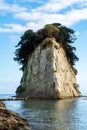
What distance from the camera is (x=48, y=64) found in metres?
115

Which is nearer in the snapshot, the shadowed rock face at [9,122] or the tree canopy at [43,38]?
the shadowed rock face at [9,122]

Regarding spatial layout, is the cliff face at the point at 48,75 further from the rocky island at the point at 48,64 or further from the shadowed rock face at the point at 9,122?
the shadowed rock face at the point at 9,122

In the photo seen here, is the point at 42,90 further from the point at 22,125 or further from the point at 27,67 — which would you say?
the point at 22,125

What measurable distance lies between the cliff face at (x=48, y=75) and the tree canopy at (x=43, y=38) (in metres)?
2.29

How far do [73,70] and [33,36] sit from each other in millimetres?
19315

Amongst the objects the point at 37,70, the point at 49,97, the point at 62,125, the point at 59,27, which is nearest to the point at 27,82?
the point at 37,70

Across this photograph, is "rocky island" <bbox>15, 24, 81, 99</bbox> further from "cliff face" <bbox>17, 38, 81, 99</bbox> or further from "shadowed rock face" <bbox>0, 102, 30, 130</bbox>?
"shadowed rock face" <bbox>0, 102, 30, 130</bbox>

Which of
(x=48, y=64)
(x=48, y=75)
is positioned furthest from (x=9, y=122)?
(x=48, y=64)

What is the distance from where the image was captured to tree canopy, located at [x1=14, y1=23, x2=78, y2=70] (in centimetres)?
12056

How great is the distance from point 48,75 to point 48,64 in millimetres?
3364

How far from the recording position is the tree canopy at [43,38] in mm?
120562

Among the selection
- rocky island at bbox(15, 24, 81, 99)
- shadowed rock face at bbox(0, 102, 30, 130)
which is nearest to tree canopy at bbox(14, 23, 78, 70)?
rocky island at bbox(15, 24, 81, 99)

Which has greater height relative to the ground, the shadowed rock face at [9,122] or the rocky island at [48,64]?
the rocky island at [48,64]

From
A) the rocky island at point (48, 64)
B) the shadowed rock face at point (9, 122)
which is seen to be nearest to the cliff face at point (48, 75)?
the rocky island at point (48, 64)
